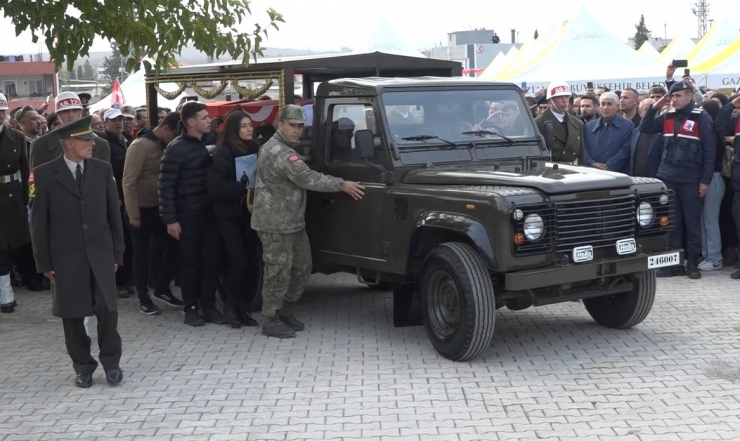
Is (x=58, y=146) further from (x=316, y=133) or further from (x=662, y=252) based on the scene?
(x=662, y=252)

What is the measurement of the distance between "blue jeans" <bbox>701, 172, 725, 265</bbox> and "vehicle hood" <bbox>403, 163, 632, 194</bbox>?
3468 mm

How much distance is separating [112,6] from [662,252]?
4.75 m

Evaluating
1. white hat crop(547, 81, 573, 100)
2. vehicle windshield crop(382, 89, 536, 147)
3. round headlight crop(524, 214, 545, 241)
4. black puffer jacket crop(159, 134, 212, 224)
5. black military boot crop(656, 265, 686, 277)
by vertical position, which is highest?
white hat crop(547, 81, 573, 100)

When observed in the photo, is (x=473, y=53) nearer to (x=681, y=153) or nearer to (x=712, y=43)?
(x=712, y=43)

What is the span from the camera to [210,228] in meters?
8.64

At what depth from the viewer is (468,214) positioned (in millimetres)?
7012

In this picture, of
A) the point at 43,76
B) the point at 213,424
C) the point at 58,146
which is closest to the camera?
the point at 213,424

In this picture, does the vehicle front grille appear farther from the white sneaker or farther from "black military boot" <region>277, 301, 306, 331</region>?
the white sneaker

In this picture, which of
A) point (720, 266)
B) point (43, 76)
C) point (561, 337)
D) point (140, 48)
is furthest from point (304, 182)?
point (43, 76)

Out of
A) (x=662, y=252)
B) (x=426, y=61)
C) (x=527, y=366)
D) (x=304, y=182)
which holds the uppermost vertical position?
(x=426, y=61)

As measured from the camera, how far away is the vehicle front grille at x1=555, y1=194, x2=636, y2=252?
22.8ft

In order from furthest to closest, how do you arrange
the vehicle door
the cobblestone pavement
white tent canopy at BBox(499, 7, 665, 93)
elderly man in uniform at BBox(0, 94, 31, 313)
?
white tent canopy at BBox(499, 7, 665, 93) < elderly man in uniform at BBox(0, 94, 31, 313) < the vehicle door < the cobblestone pavement

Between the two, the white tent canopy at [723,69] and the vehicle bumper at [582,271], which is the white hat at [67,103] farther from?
the white tent canopy at [723,69]

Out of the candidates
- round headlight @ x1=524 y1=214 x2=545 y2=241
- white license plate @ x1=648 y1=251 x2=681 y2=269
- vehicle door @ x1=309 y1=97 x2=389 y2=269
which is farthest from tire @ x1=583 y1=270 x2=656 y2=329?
vehicle door @ x1=309 y1=97 x2=389 y2=269
